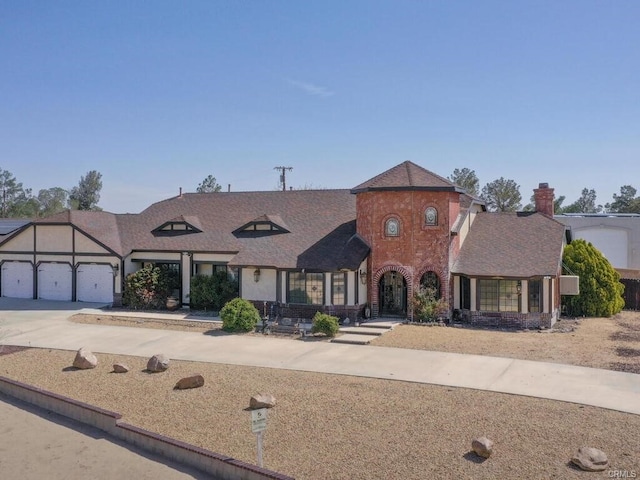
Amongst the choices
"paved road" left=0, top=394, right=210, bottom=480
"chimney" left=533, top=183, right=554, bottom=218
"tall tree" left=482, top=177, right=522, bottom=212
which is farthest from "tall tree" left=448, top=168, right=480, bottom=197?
"paved road" left=0, top=394, right=210, bottom=480

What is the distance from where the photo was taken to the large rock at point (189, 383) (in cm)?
1301

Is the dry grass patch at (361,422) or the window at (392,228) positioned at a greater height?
the window at (392,228)

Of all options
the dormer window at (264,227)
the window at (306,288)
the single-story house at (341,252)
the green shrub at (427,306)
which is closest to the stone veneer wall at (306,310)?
the single-story house at (341,252)

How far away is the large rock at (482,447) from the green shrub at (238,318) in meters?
12.3

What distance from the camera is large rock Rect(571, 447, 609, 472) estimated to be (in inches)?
330

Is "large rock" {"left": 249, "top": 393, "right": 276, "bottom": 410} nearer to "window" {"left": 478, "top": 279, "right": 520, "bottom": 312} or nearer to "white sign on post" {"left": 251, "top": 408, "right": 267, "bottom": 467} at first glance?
"white sign on post" {"left": 251, "top": 408, "right": 267, "bottom": 467}

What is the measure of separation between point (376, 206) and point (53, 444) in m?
15.0

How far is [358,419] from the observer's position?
10.8m

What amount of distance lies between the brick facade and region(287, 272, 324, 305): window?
2.35 meters

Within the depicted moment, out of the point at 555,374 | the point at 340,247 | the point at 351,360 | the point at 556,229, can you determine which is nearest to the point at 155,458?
the point at 351,360

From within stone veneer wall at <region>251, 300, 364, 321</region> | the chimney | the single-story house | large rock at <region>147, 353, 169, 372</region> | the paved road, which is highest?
the chimney

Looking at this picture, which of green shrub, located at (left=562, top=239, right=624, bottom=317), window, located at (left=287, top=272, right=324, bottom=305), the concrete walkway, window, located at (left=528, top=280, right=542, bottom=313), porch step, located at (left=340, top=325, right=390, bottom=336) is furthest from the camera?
green shrub, located at (left=562, top=239, right=624, bottom=317)

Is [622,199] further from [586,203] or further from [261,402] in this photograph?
[261,402]

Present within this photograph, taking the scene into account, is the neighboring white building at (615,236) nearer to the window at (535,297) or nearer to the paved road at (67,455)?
the window at (535,297)
